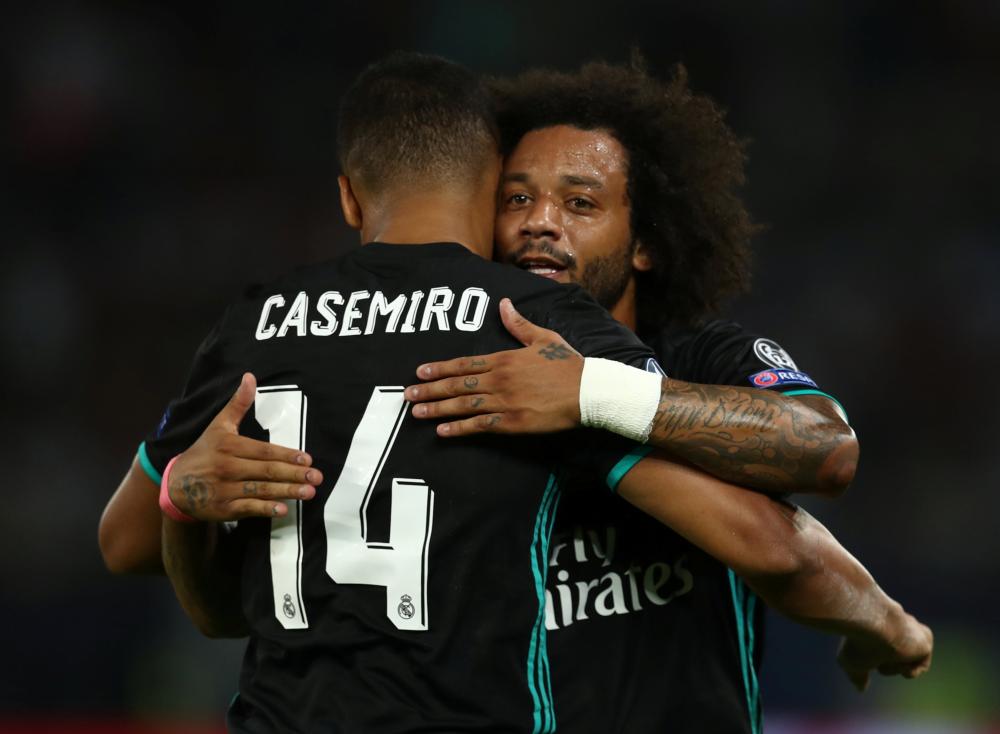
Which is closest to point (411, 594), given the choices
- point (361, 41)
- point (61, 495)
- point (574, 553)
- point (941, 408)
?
point (574, 553)

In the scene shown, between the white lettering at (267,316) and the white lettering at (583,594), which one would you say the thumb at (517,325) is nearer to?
the white lettering at (267,316)

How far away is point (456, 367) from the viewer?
273 cm

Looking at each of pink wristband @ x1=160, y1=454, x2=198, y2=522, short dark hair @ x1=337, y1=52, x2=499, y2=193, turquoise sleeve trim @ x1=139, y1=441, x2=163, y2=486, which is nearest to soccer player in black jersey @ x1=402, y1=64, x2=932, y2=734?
short dark hair @ x1=337, y1=52, x2=499, y2=193

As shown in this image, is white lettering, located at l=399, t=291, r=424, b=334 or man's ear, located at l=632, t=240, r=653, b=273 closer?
white lettering, located at l=399, t=291, r=424, b=334

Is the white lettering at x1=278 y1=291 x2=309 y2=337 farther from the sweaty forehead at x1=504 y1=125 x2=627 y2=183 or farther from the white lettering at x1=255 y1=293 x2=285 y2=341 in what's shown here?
the sweaty forehead at x1=504 y1=125 x2=627 y2=183

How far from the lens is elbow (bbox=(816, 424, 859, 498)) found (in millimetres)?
2854

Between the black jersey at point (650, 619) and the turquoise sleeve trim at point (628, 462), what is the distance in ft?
1.51

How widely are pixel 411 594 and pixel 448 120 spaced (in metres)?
1.16

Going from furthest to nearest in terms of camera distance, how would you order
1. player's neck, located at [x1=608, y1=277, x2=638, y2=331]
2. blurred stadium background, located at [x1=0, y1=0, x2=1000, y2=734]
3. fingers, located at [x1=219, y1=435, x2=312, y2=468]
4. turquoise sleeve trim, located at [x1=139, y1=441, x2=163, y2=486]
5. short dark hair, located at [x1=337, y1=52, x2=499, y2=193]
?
1. blurred stadium background, located at [x1=0, y1=0, x2=1000, y2=734]
2. player's neck, located at [x1=608, y1=277, x2=638, y2=331]
3. turquoise sleeve trim, located at [x1=139, y1=441, x2=163, y2=486]
4. short dark hair, located at [x1=337, y1=52, x2=499, y2=193]
5. fingers, located at [x1=219, y1=435, x2=312, y2=468]

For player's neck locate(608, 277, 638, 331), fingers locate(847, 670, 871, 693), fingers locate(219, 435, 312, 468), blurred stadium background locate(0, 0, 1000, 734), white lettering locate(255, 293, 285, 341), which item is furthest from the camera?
blurred stadium background locate(0, 0, 1000, 734)

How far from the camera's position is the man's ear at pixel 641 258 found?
4047 mm

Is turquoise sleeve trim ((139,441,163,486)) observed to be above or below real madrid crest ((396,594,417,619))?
above

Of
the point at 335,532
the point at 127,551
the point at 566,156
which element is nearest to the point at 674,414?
the point at 335,532

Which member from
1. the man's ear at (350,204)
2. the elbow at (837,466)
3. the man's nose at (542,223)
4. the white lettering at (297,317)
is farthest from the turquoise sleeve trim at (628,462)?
the man's nose at (542,223)
